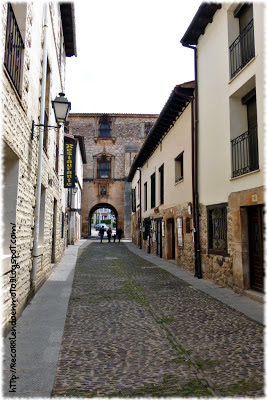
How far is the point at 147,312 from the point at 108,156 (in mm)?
31322

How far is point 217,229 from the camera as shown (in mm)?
8867

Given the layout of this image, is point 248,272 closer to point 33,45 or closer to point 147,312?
point 147,312

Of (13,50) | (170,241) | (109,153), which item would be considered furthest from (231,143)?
(109,153)

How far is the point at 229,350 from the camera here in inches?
157

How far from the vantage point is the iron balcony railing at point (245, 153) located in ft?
23.9

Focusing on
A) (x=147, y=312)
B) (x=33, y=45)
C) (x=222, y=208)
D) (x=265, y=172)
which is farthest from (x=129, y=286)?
(x=33, y=45)

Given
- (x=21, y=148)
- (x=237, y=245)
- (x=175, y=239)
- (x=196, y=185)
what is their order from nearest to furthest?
(x=21, y=148), (x=237, y=245), (x=196, y=185), (x=175, y=239)

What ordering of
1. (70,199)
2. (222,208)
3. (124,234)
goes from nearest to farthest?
(222,208) < (70,199) < (124,234)

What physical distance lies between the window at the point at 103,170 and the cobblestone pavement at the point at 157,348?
1155 inches

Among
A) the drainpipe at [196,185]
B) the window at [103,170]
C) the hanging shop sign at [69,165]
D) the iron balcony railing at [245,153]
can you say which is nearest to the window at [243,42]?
the iron balcony railing at [245,153]

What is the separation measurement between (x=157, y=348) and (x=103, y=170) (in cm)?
3285

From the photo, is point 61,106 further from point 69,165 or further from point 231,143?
point 69,165

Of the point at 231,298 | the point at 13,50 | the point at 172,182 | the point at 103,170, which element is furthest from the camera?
the point at 103,170

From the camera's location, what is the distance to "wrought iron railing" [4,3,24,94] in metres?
4.62
